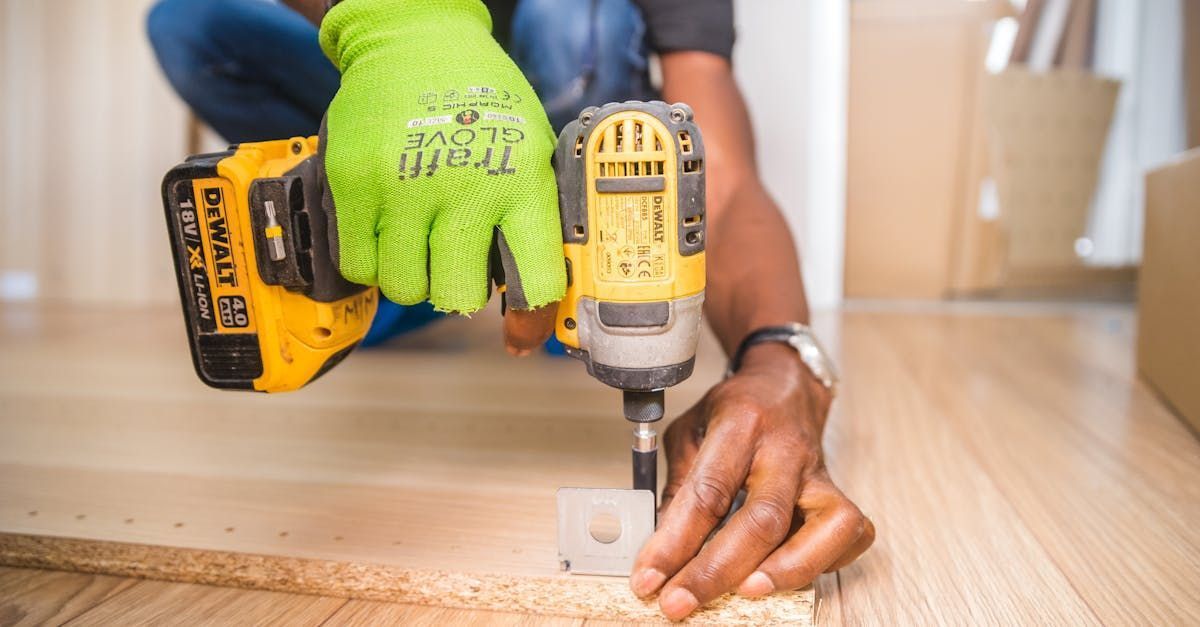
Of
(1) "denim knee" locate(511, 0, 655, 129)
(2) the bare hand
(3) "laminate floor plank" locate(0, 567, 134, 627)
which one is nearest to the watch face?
Answer: (2) the bare hand

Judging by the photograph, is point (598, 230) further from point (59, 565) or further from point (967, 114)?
point (967, 114)

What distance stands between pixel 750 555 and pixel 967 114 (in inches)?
97.9

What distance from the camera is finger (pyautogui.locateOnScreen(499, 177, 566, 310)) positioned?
2.57 feet

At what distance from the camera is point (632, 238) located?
0.77 meters

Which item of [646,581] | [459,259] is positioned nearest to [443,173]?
[459,259]

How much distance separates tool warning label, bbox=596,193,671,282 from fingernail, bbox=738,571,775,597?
1.00 ft

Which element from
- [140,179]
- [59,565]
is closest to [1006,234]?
[59,565]

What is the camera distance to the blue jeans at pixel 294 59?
1.49 m

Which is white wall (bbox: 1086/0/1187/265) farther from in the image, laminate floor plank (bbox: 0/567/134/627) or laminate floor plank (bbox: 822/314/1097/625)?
laminate floor plank (bbox: 0/567/134/627)

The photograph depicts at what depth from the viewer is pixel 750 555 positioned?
80cm

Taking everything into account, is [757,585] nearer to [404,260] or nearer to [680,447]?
[680,447]

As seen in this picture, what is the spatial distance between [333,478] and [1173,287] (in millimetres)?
1494

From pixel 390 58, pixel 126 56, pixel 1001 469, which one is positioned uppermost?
pixel 126 56

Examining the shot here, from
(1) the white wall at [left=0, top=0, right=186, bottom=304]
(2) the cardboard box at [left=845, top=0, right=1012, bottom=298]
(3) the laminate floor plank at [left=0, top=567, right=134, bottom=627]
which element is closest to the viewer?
(3) the laminate floor plank at [left=0, top=567, right=134, bottom=627]
